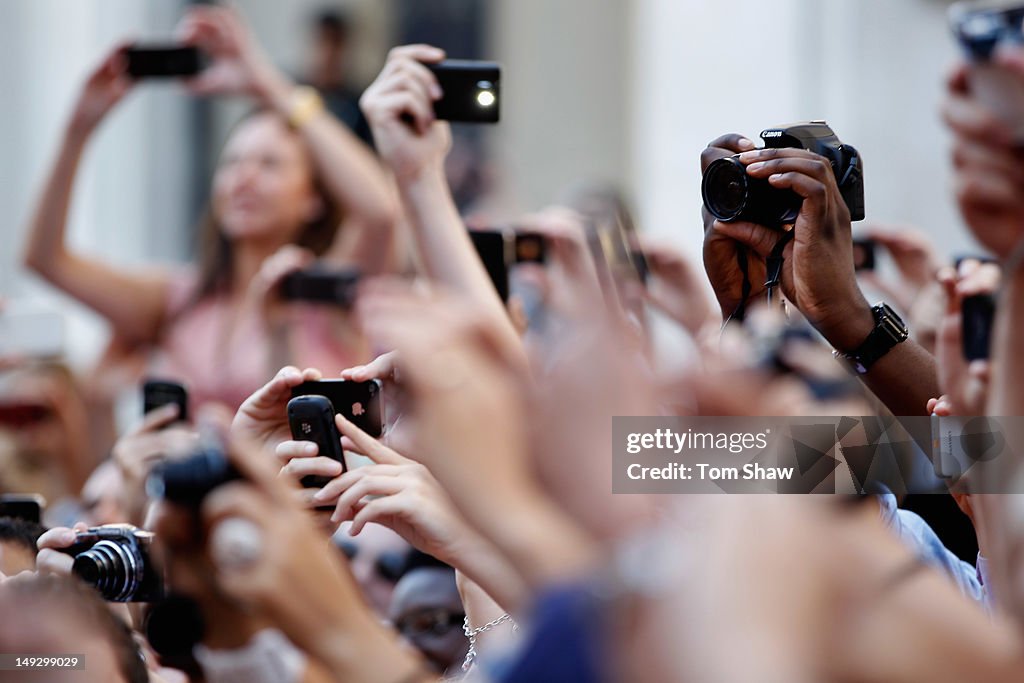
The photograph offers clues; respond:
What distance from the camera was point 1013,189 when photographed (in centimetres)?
131

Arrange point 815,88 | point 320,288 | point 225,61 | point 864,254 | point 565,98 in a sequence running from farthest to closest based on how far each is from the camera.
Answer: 1. point 565,98
2. point 815,88
3. point 225,61
4. point 320,288
5. point 864,254

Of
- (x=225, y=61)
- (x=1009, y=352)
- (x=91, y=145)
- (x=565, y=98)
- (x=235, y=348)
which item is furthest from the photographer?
(x=565, y=98)

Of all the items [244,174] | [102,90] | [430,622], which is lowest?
[430,622]

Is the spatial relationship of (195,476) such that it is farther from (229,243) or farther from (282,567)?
(229,243)

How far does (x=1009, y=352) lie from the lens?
1.20 meters

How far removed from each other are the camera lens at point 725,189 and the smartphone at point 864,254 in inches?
51.1

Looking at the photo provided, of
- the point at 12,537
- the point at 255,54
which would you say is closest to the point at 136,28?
the point at 255,54

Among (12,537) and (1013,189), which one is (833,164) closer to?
(1013,189)

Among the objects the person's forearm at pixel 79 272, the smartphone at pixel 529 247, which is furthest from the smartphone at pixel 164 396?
the person's forearm at pixel 79 272

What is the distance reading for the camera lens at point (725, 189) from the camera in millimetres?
1767

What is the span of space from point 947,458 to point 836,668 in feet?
2.34

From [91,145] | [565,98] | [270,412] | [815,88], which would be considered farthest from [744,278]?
[565,98]

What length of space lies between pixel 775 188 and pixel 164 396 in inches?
46.1

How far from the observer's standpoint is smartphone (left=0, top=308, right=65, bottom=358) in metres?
3.71
